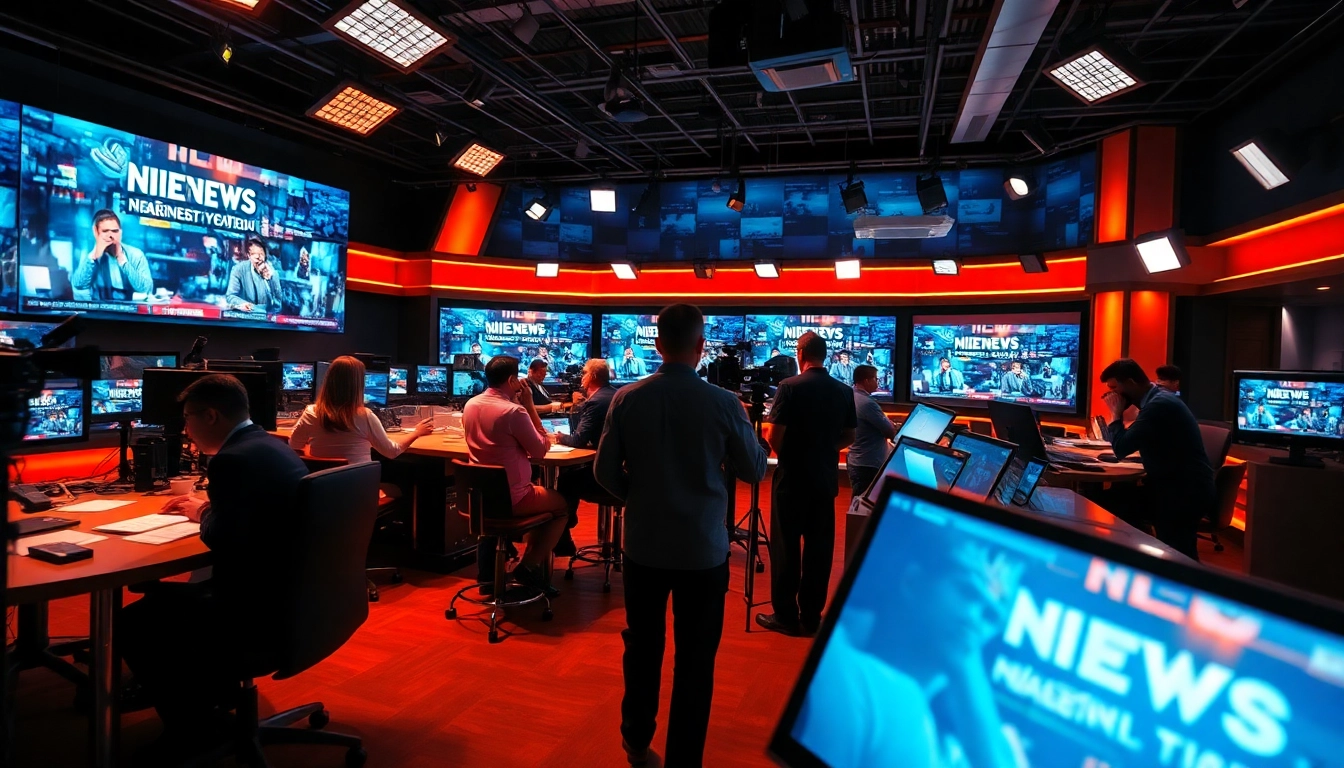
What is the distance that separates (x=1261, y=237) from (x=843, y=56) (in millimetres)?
4453

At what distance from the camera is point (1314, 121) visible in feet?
16.9

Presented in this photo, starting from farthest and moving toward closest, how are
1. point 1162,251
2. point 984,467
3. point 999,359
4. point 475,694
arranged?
point 999,359
point 1162,251
point 475,694
point 984,467

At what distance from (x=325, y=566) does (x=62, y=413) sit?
6.57 feet

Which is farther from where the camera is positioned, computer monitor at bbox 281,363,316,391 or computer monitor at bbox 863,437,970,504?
computer monitor at bbox 281,363,316,391

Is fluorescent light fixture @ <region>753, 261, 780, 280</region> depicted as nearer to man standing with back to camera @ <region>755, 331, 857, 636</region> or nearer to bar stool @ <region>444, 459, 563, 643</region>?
man standing with back to camera @ <region>755, 331, 857, 636</region>

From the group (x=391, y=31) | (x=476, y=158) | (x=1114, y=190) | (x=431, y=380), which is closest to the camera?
(x=391, y=31)

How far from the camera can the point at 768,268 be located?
888 cm

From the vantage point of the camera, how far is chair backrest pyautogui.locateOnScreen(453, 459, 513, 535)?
375 centimetres

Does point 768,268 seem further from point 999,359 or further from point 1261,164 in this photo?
point 1261,164

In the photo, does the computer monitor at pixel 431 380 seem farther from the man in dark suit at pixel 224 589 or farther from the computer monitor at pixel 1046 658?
the computer monitor at pixel 1046 658

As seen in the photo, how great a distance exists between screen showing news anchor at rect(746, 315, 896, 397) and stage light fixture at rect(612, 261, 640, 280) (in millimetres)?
1846

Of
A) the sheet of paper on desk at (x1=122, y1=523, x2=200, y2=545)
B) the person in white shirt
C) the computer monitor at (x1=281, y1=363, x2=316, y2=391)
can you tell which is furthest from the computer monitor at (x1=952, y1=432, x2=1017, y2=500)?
the computer monitor at (x1=281, y1=363, x2=316, y2=391)

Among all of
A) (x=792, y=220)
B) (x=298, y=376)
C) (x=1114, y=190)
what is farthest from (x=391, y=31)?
(x=1114, y=190)

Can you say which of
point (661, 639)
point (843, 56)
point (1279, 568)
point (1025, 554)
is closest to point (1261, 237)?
point (1279, 568)
